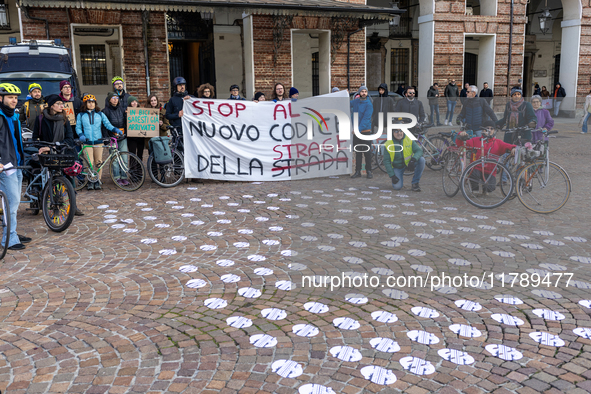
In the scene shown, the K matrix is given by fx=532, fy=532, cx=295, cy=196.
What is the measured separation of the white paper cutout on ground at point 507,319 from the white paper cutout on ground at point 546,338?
6.6 inches

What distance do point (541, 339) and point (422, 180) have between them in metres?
6.92

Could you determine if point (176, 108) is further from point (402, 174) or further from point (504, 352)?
point (504, 352)

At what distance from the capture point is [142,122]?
981 centimetres

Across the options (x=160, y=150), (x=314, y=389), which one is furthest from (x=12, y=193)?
(x=314, y=389)

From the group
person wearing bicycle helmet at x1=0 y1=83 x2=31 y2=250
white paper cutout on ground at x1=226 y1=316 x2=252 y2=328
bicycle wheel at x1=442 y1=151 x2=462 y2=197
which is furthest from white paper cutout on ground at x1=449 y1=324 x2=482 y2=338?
bicycle wheel at x1=442 y1=151 x2=462 y2=197

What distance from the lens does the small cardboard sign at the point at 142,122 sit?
976 cm

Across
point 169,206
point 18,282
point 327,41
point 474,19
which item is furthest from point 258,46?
point 18,282

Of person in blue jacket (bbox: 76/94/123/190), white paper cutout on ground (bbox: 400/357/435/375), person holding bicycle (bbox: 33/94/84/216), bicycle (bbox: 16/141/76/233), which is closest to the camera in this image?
white paper cutout on ground (bbox: 400/357/435/375)

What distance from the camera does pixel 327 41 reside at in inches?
848

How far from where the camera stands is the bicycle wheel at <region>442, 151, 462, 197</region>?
8.61 meters

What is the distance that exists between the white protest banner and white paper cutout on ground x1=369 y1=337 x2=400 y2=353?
6.75 metres

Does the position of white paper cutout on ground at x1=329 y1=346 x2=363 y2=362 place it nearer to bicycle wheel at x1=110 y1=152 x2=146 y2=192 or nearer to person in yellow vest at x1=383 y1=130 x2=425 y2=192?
person in yellow vest at x1=383 y1=130 x2=425 y2=192

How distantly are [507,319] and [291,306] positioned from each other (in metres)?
1.67

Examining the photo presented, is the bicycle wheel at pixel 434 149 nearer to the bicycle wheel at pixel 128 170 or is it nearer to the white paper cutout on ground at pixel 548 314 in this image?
the bicycle wheel at pixel 128 170
